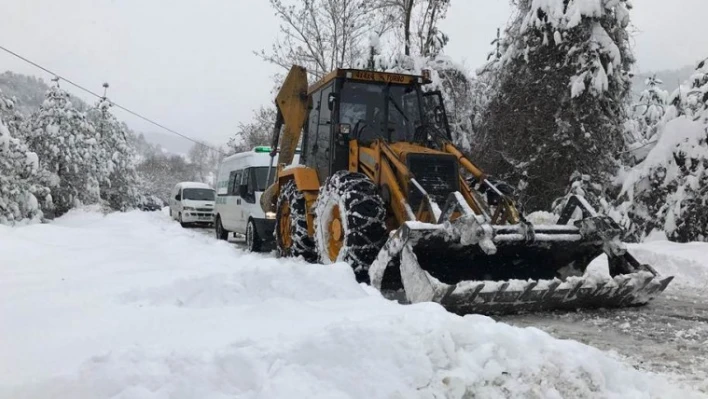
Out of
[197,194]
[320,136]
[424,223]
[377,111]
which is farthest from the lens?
[197,194]

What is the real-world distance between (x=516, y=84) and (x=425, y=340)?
12876mm

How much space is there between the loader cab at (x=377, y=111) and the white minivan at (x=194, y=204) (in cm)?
1497

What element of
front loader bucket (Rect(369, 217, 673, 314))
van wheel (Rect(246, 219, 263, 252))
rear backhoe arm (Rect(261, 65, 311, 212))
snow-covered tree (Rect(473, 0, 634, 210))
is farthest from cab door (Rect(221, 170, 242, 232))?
front loader bucket (Rect(369, 217, 673, 314))

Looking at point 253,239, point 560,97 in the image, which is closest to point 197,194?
point 253,239

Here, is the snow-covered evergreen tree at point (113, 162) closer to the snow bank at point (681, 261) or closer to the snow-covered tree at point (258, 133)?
the snow-covered tree at point (258, 133)

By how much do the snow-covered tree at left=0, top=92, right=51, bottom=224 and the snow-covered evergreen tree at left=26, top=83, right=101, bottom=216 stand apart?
4345 mm

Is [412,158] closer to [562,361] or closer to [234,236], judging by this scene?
[562,361]

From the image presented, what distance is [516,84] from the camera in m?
15.0

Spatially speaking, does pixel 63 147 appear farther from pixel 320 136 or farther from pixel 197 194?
pixel 320 136

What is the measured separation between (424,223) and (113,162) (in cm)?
3650

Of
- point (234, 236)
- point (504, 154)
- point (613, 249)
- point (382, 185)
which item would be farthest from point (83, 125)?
point (613, 249)

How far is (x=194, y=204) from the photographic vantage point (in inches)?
867

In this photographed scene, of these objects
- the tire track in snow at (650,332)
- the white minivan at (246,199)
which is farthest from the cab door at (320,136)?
the tire track in snow at (650,332)

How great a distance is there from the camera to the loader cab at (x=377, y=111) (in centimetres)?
779
